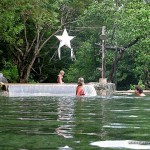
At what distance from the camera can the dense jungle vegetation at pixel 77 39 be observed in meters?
31.3

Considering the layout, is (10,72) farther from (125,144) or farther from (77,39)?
(125,144)

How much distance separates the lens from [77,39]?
42.4m

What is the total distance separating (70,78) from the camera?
4200 centimetres

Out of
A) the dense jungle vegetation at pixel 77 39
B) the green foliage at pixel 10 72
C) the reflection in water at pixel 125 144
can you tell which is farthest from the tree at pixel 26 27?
the reflection in water at pixel 125 144

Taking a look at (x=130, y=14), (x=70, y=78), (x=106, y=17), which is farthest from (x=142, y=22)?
(x=70, y=78)

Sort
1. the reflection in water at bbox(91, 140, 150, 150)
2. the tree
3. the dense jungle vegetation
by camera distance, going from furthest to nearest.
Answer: the dense jungle vegetation → the tree → the reflection in water at bbox(91, 140, 150, 150)

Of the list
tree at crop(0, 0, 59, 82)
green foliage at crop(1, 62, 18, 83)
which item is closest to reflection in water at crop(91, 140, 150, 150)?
tree at crop(0, 0, 59, 82)

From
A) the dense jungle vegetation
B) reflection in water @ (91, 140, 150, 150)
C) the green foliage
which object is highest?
the dense jungle vegetation

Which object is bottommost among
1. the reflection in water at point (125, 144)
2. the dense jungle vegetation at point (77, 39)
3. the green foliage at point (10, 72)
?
the reflection in water at point (125, 144)

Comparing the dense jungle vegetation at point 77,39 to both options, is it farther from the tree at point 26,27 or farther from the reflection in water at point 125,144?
the reflection in water at point 125,144

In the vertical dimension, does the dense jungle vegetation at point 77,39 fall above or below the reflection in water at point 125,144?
above

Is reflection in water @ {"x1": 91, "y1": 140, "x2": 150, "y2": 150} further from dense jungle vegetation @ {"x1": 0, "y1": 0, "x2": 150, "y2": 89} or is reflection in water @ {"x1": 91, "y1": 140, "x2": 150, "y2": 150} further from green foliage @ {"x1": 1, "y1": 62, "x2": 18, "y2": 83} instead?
green foliage @ {"x1": 1, "y1": 62, "x2": 18, "y2": 83}

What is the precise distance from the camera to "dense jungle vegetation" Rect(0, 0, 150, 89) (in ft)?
103

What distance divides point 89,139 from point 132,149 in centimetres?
80
